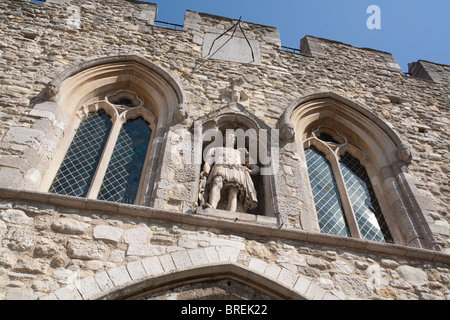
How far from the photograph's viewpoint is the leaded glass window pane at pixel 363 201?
229 inches

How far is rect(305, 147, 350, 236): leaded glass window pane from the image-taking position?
5.64m

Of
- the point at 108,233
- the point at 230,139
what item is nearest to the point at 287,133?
the point at 230,139

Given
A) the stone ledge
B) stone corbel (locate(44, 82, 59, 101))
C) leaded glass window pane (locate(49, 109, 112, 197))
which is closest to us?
the stone ledge

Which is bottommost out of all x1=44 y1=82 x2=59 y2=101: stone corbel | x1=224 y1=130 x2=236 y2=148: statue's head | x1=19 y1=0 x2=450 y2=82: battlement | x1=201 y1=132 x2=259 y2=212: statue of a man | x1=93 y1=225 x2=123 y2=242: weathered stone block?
x1=93 y1=225 x2=123 y2=242: weathered stone block

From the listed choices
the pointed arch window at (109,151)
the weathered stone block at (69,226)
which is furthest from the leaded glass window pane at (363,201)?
the weathered stone block at (69,226)

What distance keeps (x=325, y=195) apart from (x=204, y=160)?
6.08ft

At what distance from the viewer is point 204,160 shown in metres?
5.77

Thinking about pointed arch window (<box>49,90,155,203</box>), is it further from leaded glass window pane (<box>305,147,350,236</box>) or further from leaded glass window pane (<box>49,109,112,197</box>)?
leaded glass window pane (<box>305,147,350,236</box>)

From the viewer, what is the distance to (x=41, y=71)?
6367 millimetres

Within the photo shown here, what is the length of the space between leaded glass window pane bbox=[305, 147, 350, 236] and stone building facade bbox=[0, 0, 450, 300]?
5cm

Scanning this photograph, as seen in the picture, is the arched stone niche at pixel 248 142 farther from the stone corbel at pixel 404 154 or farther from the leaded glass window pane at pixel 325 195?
the stone corbel at pixel 404 154

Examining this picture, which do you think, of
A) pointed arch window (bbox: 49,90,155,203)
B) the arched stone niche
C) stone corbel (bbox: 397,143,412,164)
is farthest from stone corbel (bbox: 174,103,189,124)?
stone corbel (bbox: 397,143,412,164)
